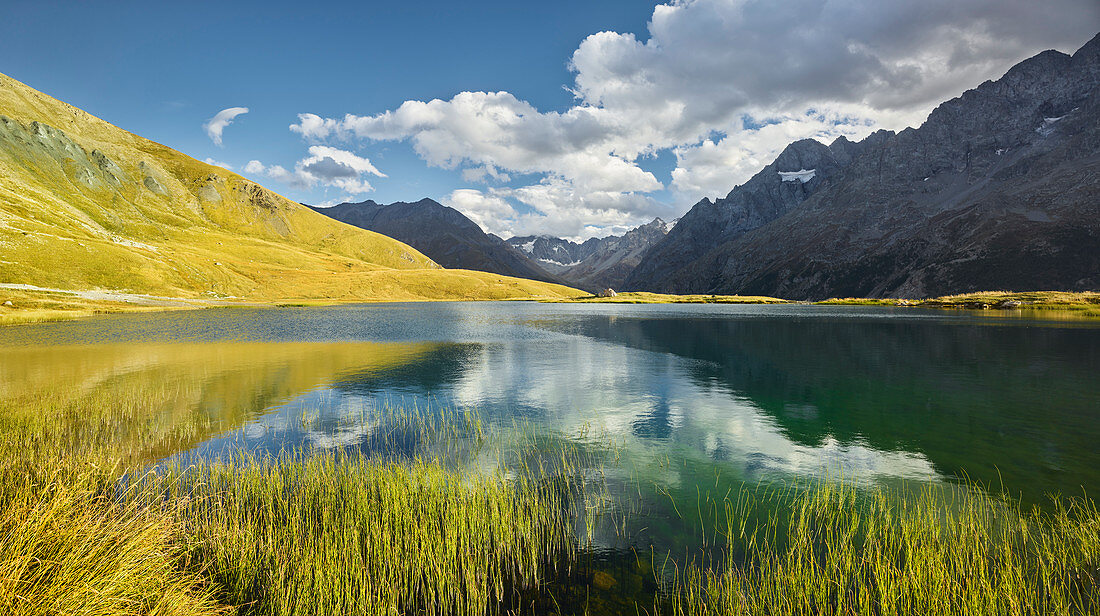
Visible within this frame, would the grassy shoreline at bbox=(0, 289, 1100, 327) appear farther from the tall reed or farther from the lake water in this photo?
the tall reed

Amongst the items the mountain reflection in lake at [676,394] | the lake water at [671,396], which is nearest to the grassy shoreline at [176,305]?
the mountain reflection in lake at [676,394]

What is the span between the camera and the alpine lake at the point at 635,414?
663 inches

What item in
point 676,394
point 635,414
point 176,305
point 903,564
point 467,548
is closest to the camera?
point 467,548

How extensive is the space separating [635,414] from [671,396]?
6231 millimetres

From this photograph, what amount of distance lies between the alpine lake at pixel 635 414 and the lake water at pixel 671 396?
0.58 ft

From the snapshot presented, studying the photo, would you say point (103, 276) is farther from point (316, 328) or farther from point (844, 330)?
point (844, 330)

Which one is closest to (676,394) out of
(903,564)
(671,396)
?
(671,396)

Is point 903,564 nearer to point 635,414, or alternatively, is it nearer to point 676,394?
point 635,414

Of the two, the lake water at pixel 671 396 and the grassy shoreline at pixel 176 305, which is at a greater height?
the grassy shoreline at pixel 176 305

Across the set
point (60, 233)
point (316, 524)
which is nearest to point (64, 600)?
point (316, 524)

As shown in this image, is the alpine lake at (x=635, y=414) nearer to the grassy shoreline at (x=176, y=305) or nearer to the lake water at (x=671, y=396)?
the lake water at (x=671, y=396)

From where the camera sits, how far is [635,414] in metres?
28.2

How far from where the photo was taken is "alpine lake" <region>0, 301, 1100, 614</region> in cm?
1684

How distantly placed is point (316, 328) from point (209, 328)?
56.0 feet
